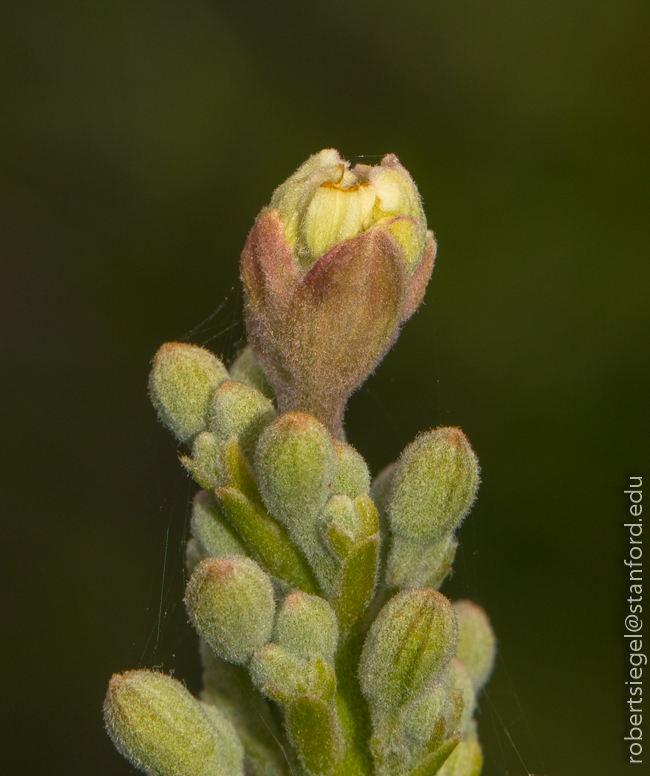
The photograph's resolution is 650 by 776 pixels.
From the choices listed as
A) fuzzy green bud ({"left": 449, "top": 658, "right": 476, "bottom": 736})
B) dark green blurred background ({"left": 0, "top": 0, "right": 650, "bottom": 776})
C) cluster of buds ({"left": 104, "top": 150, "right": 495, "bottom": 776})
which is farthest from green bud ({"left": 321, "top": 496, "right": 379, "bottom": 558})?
→ dark green blurred background ({"left": 0, "top": 0, "right": 650, "bottom": 776})

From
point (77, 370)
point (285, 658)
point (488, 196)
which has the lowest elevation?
point (285, 658)

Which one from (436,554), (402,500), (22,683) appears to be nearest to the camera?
(402,500)

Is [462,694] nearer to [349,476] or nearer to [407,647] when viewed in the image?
[407,647]

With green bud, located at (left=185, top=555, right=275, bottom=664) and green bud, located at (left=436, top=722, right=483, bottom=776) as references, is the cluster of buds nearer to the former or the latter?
green bud, located at (left=185, top=555, right=275, bottom=664)

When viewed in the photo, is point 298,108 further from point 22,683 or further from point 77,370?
point 22,683

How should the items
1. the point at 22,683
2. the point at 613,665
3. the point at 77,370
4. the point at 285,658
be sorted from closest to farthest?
1. the point at 285,658
2. the point at 613,665
3. the point at 22,683
4. the point at 77,370

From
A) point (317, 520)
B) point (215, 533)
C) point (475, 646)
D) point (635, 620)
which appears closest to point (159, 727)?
point (215, 533)

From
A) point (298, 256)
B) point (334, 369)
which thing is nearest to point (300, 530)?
point (334, 369)

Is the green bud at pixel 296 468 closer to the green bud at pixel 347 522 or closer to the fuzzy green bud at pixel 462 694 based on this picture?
the green bud at pixel 347 522
